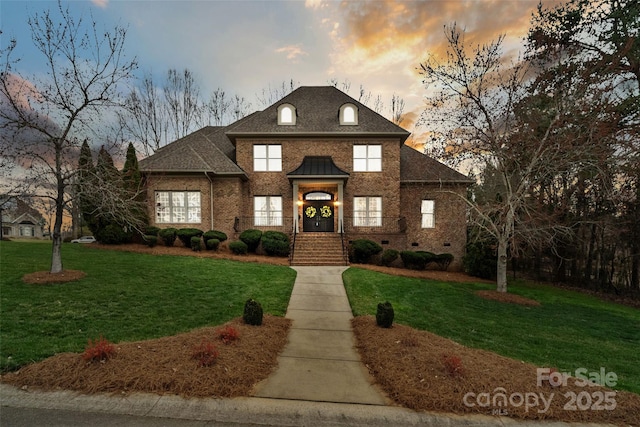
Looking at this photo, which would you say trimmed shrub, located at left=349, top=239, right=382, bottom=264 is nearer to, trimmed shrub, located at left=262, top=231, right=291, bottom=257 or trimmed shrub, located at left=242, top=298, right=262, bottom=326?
trimmed shrub, located at left=262, top=231, right=291, bottom=257

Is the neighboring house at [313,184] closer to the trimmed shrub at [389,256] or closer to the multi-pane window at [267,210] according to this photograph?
the multi-pane window at [267,210]

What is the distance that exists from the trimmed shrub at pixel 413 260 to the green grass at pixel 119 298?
7.21 m

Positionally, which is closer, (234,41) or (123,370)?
(123,370)

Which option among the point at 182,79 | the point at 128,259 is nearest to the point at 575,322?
the point at 128,259

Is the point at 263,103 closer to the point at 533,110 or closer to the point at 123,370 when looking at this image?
the point at 533,110

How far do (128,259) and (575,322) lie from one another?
630 inches

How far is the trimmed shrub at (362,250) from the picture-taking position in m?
15.2

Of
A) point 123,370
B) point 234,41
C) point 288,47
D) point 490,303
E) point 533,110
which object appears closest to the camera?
point 123,370

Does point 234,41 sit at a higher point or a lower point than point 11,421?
higher

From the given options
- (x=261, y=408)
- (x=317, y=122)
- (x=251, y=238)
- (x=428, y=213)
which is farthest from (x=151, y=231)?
(x=428, y=213)

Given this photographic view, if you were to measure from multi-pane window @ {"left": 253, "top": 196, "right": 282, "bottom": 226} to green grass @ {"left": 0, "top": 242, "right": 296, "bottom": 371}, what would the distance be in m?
5.55

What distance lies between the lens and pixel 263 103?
30391mm

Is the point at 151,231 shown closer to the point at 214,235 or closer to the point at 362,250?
the point at 214,235

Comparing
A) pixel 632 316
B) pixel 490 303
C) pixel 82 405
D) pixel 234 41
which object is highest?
pixel 234 41
